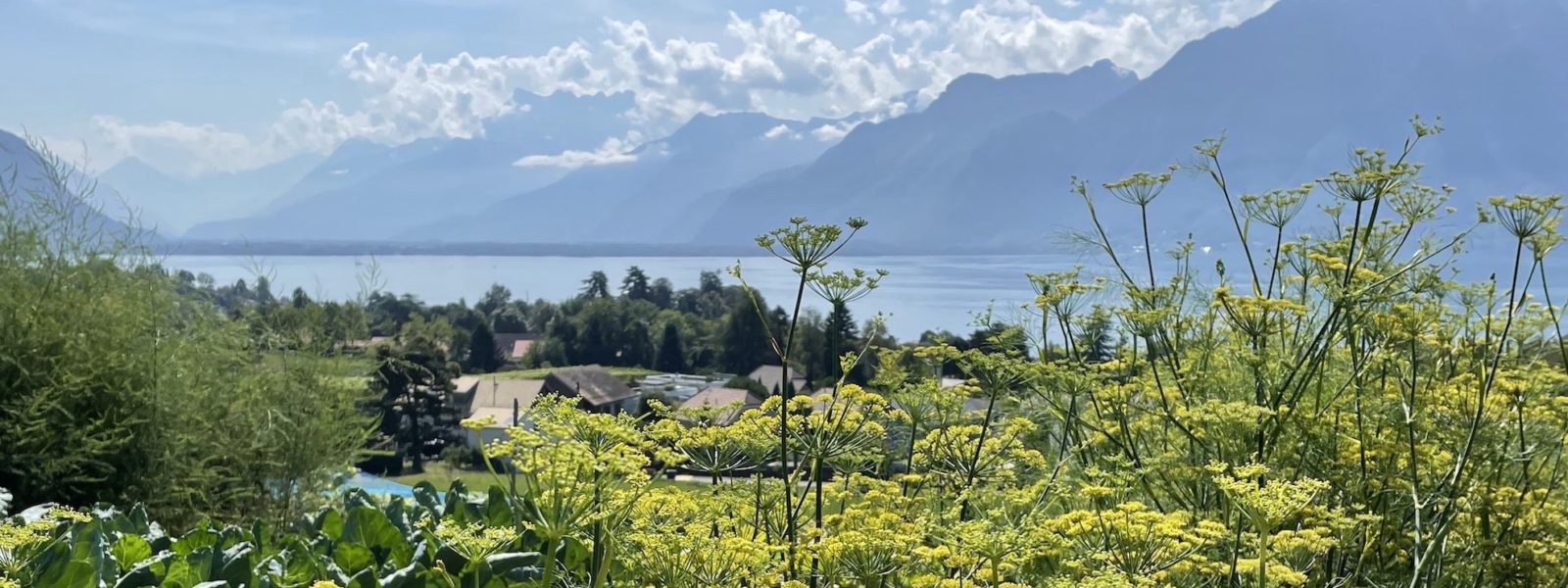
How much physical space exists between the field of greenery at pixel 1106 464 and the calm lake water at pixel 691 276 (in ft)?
0.90

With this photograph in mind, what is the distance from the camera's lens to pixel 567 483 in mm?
1104

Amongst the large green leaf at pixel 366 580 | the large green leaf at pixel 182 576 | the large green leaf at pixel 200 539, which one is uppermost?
the large green leaf at pixel 366 580

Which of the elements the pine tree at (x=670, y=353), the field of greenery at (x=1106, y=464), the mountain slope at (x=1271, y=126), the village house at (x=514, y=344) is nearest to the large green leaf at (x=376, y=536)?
the field of greenery at (x=1106, y=464)

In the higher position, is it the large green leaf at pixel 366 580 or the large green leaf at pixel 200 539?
the large green leaf at pixel 366 580

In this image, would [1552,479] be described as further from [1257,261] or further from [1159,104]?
[1159,104]

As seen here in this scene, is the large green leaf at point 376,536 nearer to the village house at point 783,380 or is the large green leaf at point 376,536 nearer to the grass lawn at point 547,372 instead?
the village house at point 783,380

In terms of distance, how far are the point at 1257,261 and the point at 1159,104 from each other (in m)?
199

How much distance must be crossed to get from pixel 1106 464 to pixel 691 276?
127ft

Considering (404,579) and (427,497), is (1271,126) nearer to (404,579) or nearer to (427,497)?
(427,497)

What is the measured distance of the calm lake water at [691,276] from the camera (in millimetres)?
2820

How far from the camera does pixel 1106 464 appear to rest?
2.32m

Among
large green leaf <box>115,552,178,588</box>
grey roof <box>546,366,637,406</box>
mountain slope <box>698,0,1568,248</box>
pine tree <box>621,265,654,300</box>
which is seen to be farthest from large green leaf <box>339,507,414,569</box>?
mountain slope <box>698,0,1568,248</box>

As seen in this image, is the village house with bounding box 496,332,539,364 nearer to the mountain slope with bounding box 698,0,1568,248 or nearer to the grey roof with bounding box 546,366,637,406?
the grey roof with bounding box 546,366,637,406

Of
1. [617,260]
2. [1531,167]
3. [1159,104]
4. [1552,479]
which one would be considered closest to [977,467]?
[1552,479]
